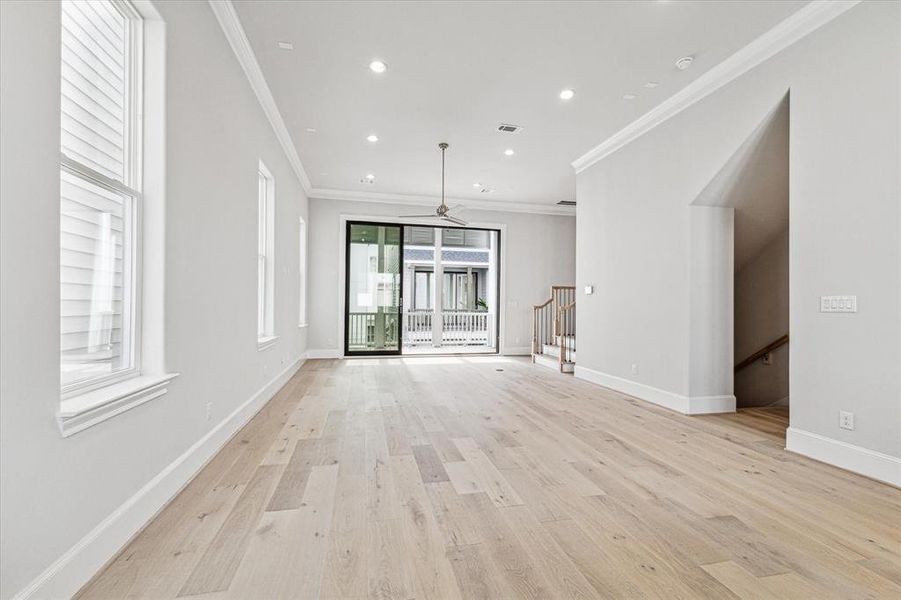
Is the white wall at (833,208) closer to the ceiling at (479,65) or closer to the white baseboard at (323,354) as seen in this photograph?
the ceiling at (479,65)

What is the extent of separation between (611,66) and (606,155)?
195 cm

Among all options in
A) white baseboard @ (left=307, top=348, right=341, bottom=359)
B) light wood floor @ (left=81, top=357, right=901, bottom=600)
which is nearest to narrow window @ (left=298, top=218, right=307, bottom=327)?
white baseboard @ (left=307, top=348, right=341, bottom=359)

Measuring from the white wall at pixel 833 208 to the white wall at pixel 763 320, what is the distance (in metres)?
1.52

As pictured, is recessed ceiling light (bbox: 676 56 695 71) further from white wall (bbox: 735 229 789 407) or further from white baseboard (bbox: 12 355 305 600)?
white baseboard (bbox: 12 355 305 600)

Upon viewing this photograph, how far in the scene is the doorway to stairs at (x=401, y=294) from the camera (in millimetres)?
7980

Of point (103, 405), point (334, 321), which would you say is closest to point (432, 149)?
point (334, 321)

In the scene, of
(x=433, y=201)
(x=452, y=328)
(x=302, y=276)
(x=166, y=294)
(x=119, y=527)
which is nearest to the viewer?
(x=119, y=527)

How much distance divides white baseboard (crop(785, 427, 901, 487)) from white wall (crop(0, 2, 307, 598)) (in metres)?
4.04

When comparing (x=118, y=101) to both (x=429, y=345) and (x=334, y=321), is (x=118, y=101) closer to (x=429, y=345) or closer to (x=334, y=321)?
(x=334, y=321)

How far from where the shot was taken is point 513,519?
201 centimetres

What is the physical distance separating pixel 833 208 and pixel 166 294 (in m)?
4.18

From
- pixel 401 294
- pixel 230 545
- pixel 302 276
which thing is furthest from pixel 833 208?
pixel 302 276

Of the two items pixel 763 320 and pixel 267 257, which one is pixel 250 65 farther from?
pixel 763 320

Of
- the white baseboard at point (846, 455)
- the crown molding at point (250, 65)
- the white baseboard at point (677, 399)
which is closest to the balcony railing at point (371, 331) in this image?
the crown molding at point (250, 65)
